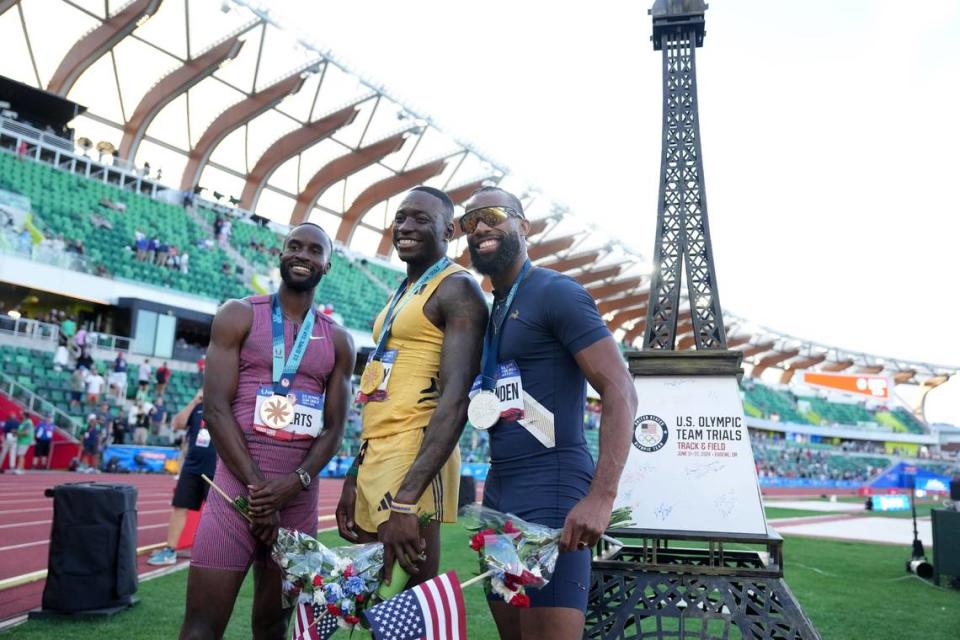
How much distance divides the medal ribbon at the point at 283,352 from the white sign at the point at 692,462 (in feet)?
6.59

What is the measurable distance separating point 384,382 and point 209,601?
1.01 metres

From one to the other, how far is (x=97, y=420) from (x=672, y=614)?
15951 mm

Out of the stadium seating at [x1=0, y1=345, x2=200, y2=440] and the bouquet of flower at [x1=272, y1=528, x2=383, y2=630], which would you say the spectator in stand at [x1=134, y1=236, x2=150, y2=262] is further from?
the bouquet of flower at [x1=272, y1=528, x2=383, y2=630]

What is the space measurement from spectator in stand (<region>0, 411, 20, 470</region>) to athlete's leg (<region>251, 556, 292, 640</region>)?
46.8 feet

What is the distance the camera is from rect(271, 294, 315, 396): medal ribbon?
2.82 meters

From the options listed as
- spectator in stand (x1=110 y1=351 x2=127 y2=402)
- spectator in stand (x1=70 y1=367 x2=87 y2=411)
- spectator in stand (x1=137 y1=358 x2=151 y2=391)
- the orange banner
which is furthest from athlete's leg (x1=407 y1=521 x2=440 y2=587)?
the orange banner

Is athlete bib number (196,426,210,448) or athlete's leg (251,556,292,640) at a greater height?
athlete bib number (196,426,210,448)

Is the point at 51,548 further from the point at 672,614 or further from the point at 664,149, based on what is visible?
the point at 664,149

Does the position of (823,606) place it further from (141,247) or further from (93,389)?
(141,247)

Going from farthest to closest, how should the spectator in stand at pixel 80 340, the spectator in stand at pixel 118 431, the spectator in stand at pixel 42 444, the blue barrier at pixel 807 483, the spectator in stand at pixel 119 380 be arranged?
the blue barrier at pixel 807 483, the spectator in stand at pixel 80 340, the spectator in stand at pixel 119 380, the spectator in stand at pixel 118 431, the spectator in stand at pixel 42 444

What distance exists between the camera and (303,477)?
2748mm

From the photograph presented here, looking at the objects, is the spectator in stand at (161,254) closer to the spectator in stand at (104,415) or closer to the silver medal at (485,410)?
the spectator in stand at (104,415)

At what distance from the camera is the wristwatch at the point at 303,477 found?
8.99 ft

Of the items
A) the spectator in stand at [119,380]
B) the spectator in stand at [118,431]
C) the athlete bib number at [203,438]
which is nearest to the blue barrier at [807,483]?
the spectator in stand at [119,380]
